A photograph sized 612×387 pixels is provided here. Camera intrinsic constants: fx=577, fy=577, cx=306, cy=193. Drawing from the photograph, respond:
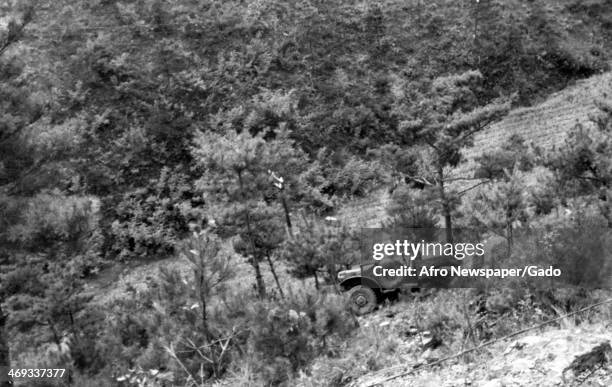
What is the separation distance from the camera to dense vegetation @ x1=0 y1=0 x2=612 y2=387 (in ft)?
27.9

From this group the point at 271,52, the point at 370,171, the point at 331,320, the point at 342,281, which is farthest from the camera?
the point at 271,52

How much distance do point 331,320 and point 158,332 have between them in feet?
9.16

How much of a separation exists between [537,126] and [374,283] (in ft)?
35.5

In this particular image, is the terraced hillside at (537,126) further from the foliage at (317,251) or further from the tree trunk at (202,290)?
the tree trunk at (202,290)

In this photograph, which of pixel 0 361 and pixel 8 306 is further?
pixel 8 306

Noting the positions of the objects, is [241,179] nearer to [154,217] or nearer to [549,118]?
[154,217]

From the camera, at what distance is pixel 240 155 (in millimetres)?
10227

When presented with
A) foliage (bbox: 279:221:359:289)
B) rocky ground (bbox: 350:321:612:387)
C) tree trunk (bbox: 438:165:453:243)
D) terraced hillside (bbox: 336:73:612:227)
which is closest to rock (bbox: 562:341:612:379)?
rocky ground (bbox: 350:321:612:387)

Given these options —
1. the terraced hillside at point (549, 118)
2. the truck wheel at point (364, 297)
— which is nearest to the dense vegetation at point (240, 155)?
the truck wheel at point (364, 297)

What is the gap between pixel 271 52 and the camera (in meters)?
21.2

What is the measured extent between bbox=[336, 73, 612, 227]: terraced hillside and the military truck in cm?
438

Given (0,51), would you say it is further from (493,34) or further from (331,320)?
(493,34)

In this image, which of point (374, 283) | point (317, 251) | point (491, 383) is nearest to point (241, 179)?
point (317, 251)

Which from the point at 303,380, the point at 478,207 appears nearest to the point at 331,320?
the point at 303,380
